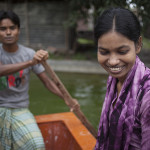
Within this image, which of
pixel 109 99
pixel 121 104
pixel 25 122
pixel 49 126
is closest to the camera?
pixel 121 104

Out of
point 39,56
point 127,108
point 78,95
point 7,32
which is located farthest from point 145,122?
point 78,95

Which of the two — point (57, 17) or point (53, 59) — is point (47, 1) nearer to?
point (57, 17)

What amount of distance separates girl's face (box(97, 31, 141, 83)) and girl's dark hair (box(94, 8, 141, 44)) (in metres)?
0.02

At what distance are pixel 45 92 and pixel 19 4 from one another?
226 inches

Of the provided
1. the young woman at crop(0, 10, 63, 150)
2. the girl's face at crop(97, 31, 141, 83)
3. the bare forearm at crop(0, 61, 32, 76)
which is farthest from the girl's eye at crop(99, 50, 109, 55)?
the bare forearm at crop(0, 61, 32, 76)

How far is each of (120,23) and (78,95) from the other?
383cm

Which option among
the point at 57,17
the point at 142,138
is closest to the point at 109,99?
the point at 142,138

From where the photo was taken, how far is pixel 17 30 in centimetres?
231

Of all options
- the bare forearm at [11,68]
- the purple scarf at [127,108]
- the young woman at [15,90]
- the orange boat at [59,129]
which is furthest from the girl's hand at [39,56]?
the purple scarf at [127,108]

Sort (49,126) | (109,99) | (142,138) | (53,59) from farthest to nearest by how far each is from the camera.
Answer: (53,59)
(49,126)
(109,99)
(142,138)

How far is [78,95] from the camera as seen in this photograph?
487 cm

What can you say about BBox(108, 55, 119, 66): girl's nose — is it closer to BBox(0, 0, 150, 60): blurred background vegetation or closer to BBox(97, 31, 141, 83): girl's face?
BBox(97, 31, 141, 83): girl's face

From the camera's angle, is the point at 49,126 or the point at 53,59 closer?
the point at 49,126

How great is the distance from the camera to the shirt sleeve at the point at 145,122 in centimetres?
107
